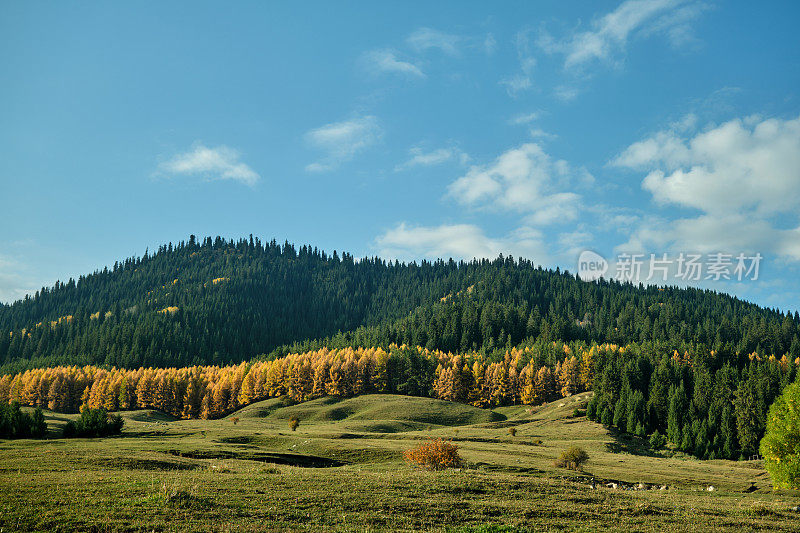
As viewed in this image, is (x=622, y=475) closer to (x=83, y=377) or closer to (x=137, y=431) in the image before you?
(x=137, y=431)

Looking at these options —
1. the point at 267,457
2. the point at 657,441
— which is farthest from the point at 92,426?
the point at 657,441

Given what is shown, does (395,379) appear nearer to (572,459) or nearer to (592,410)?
(592,410)

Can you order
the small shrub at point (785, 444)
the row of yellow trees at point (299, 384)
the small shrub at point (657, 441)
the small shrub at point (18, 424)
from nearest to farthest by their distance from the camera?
the small shrub at point (785, 444) → the small shrub at point (18, 424) → the small shrub at point (657, 441) → the row of yellow trees at point (299, 384)

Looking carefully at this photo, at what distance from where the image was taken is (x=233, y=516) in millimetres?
25328

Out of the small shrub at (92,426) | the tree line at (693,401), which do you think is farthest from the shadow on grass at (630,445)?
the small shrub at (92,426)

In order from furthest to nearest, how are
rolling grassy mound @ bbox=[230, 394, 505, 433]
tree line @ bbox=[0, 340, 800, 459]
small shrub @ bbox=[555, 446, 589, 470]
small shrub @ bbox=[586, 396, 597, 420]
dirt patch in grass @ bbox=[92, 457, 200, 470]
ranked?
tree line @ bbox=[0, 340, 800, 459], small shrub @ bbox=[586, 396, 597, 420], rolling grassy mound @ bbox=[230, 394, 505, 433], small shrub @ bbox=[555, 446, 589, 470], dirt patch in grass @ bbox=[92, 457, 200, 470]

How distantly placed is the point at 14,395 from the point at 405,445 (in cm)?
17864

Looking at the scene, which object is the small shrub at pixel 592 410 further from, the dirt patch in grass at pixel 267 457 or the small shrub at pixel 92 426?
the small shrub at pixel 92 426

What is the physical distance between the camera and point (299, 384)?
17700cm

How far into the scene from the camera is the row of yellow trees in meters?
174

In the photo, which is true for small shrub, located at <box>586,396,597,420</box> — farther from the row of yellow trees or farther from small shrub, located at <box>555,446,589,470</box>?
small shrub, located at <box>555,446,589,470</box>

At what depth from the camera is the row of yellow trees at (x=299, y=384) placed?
174m

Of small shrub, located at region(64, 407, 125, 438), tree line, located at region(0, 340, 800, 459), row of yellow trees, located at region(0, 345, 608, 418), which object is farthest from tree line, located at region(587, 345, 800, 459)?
small shrub, located at region(64, 407, 125, 438)

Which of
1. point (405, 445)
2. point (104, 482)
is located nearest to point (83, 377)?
point (405, 445)
